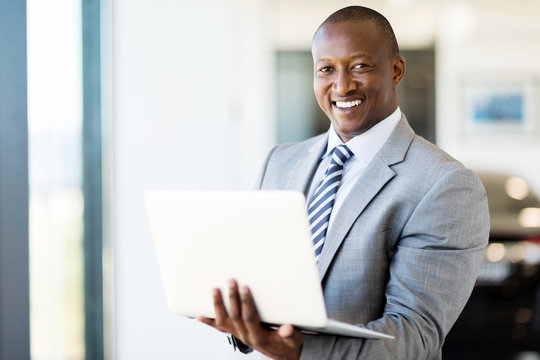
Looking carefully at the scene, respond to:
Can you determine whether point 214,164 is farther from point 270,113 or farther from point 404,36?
point 404,36

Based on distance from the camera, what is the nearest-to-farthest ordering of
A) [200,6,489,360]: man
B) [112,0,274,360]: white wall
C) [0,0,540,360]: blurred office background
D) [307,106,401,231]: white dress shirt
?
[200,6,489,360]: man → [307,106,401,231]: white dress shirt → [0,0,540,360]: blurred office background → [112,0,274,360]: white wall

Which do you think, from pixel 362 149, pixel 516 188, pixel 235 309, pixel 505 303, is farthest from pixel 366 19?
pixel 516 188

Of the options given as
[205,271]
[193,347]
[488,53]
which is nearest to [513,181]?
[193,347]

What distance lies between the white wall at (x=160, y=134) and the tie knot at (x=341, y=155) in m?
1.74

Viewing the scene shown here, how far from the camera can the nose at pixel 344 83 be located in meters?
1.36

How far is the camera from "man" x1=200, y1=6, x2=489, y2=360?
121cm

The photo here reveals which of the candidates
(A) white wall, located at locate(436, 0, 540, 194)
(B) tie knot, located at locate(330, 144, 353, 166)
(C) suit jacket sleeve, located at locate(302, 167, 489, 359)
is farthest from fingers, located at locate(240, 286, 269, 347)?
(A) white wall, located at locate(436, 0, 540, 194)

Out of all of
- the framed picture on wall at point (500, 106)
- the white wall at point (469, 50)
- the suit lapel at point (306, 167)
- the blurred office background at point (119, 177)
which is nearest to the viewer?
the suit lapel at point (306, 167)

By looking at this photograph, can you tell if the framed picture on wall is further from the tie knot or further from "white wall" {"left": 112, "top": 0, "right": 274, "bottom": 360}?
the tie knot

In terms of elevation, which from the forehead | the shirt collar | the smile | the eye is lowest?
the shirt collar

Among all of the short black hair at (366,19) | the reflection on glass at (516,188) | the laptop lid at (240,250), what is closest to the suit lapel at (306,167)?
the short black hair at (366,19)

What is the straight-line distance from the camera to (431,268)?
4.11ft

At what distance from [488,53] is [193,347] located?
4959 mm

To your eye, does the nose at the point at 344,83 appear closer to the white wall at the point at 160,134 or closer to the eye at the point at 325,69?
the eye at the point at 325,69
